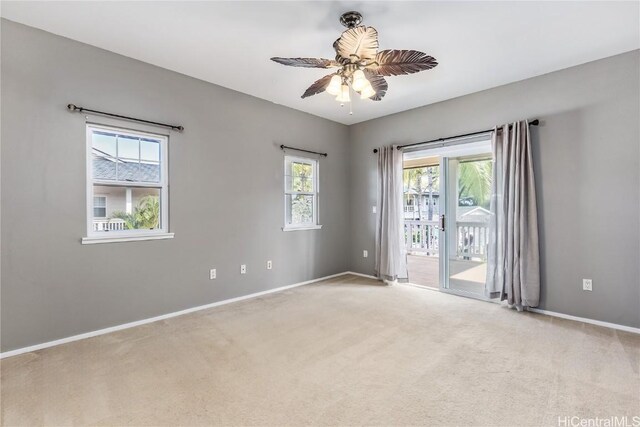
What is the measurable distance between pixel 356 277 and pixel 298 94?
308 cm

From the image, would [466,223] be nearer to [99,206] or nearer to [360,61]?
[360,61]

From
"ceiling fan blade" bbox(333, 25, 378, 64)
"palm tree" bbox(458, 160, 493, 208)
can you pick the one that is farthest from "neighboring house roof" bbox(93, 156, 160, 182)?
"palm tree" bbox(458, 160, 493, 208)

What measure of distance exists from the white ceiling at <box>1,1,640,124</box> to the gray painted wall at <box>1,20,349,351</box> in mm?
317

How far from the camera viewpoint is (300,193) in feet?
15.8

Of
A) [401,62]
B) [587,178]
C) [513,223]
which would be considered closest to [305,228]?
[513,223]

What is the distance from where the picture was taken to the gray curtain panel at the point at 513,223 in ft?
11.4

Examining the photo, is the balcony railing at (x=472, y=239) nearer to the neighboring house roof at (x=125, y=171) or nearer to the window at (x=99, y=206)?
the neighboring house roof at (x=125, y=171)

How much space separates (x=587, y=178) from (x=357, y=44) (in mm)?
2883

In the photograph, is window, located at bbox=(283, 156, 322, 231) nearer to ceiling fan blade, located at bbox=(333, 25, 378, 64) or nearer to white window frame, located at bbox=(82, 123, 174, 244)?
white window frame, located at bbox=(82, 123, 174, 244)

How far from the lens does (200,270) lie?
3643mm

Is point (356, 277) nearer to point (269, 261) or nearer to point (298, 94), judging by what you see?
point (269, 261)

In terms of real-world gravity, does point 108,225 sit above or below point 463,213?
below

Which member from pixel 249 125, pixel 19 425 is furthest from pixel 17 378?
pixel 249 125

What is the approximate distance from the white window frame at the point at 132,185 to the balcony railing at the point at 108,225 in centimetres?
4
